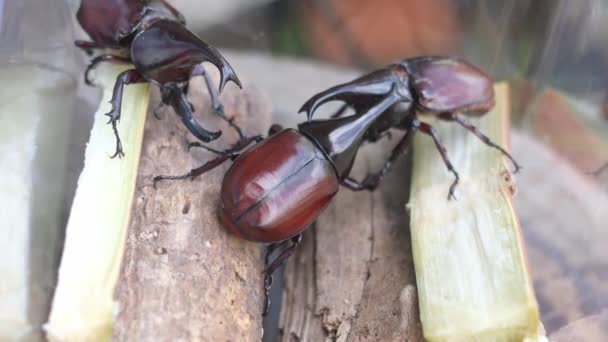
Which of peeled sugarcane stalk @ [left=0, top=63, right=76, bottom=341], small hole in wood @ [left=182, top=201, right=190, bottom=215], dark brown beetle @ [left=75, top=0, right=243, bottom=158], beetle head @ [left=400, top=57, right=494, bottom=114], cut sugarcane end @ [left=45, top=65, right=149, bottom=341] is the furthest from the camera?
beetle head @ [left=400, top=57, right=494, bottom=114]

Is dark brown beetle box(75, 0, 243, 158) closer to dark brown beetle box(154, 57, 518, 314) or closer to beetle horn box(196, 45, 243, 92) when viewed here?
beetle horn box(196, 45, 243, 92)

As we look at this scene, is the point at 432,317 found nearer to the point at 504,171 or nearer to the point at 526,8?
the point at 504,171

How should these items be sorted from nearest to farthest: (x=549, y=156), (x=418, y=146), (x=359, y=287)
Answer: (x=359, y=287) → (x=418, y=146) → (x=549, y=156)

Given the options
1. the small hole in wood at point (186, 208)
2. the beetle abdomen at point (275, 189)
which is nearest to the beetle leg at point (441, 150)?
the beetle abdomen at point (275, 189)

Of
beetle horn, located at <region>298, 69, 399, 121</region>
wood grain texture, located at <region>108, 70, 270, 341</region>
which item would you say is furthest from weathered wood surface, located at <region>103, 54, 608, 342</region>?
beetle horn, located at <region>298, 69, 399, 121</region>

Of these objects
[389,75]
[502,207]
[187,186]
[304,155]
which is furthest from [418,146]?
[187,186]

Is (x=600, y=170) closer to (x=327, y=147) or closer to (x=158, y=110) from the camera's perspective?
(x=327, y=147)

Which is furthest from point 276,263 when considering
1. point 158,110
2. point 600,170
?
point 600,170
